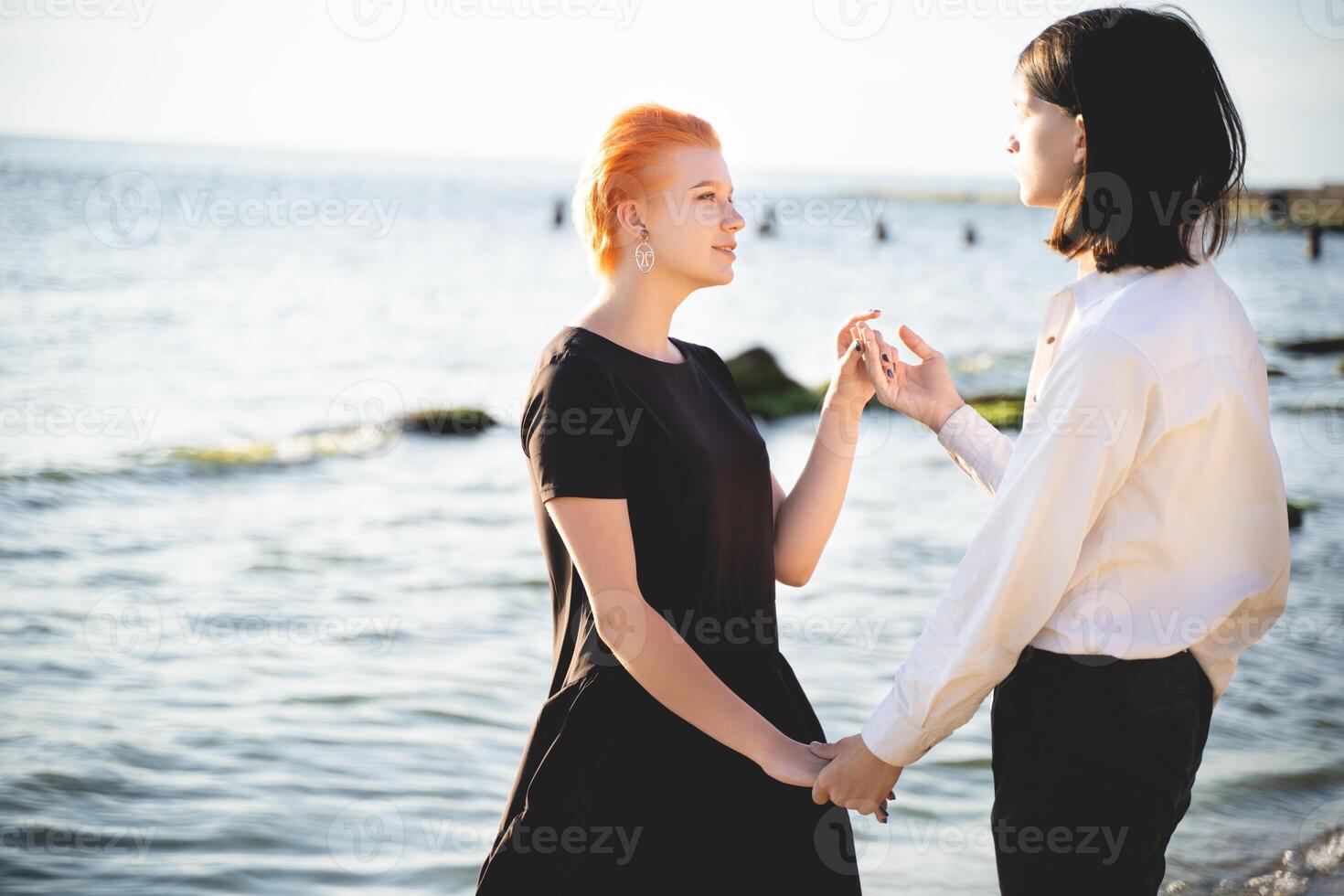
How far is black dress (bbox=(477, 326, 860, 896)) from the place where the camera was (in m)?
2.35

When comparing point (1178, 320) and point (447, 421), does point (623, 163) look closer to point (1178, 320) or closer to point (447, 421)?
point (1178, 320)

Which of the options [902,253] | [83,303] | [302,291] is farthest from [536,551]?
[902,253]

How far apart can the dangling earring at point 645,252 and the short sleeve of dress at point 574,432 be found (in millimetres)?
306

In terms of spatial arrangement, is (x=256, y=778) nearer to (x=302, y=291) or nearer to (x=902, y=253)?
(x=302, y=291)

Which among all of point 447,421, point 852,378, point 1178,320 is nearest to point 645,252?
point 852,378

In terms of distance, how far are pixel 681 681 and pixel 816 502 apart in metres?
0.69

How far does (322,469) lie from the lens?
37.3 feet

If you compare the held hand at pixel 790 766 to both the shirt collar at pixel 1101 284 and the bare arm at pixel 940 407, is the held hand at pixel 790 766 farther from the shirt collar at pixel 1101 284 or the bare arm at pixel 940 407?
the shirt collar at pixel 1101 284

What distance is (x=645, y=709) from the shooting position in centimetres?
242

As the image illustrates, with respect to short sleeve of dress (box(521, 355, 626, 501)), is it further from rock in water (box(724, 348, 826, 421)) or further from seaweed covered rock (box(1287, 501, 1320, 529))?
rock in water (box(724, 348, 826, 421))

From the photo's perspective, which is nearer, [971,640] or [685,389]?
[971,640]

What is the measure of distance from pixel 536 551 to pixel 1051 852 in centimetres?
700

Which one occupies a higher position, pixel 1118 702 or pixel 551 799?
pixel 1118 702

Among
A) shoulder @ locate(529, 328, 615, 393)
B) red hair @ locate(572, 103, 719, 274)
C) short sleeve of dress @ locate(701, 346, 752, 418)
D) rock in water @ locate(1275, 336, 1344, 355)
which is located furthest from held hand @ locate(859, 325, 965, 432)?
rock in water @ locate(1275, 336, 1344, 355)
